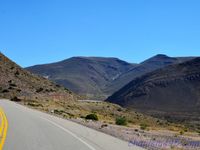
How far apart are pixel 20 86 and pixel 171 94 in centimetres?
6570

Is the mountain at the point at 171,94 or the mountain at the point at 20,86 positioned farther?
the mountain at the point at 171,94

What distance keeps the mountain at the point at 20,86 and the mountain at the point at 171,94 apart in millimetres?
35237

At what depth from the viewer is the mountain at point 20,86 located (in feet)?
238

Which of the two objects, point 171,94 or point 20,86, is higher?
point 171,94

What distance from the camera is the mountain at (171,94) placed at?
11750 cm

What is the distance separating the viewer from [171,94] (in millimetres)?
133875

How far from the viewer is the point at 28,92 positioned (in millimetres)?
74312

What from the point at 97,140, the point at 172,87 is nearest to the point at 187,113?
the point at 172,87

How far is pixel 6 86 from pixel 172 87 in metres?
72.3

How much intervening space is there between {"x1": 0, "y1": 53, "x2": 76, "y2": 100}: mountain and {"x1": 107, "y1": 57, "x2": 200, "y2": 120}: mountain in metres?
35.2

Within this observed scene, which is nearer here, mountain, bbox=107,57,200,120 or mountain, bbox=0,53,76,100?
mountain, bbox=0,53,76,100

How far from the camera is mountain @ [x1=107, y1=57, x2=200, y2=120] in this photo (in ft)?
385

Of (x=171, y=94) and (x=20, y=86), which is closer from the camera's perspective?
(x=20, y=86)

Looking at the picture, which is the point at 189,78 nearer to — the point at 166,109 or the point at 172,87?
the point at 172,87
